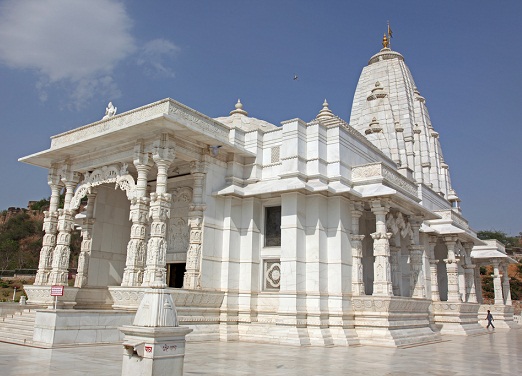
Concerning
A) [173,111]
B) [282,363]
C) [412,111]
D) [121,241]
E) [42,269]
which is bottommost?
[282,363]

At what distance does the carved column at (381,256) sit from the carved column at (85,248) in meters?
11.2

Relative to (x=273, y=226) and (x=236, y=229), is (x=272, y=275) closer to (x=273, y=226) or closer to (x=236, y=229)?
(x=273, y=226)

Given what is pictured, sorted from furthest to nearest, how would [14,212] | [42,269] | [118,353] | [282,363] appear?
1. [14,212]
2. [42,269]
3. [118,353]
4. [282,363]

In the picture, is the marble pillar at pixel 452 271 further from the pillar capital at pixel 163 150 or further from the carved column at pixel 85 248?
the carved column at pixel 85 248

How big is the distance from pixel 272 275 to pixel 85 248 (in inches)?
310

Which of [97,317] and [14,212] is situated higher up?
[14,212]

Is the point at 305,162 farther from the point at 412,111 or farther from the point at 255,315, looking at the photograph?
the point at 412,111

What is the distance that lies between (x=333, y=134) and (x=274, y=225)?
4.11 metres

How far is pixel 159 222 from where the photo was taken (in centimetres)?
1492

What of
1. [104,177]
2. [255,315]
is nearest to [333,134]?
[255,315]

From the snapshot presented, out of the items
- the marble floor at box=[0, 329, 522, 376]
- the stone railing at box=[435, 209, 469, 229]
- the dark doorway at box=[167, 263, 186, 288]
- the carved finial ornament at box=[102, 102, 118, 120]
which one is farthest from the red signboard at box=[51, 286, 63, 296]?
the stone railing at box=[435, 209, 469, 229]

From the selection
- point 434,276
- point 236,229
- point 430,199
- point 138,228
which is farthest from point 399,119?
point 138,228

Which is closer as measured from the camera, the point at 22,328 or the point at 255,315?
the point at 22,328

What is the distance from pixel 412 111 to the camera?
32562 mm
